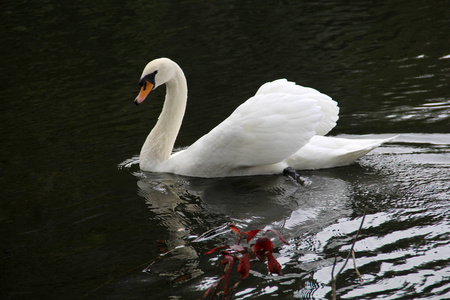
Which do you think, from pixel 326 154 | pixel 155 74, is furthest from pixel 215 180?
pixel 155 74

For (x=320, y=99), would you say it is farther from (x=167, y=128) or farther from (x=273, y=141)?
(x=167, y=128)

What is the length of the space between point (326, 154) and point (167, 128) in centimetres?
200

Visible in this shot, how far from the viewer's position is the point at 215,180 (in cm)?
724

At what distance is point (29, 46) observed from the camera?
1430cm

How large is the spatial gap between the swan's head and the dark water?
3.26 feet

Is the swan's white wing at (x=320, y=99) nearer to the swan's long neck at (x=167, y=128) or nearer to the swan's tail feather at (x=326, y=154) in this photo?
the swan's tail feather at (x=326, y=154)

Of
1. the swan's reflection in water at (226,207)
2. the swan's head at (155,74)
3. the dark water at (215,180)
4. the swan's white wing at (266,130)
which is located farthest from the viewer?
the swan's head at (155,74)

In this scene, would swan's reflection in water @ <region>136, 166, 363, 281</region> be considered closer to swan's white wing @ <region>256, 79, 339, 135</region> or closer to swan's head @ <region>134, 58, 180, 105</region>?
swan's white wing @ <region>256, 79, 339, 135</region>

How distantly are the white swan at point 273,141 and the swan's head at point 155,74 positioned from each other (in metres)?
0.02

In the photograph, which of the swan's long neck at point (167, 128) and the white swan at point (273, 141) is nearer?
the white swan at point (273, 141)

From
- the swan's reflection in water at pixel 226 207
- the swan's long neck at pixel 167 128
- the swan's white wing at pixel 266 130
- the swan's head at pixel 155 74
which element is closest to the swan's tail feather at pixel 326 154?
the swan's reflection in water at pixel 226 207

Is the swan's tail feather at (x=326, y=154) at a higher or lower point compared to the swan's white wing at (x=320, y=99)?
lower

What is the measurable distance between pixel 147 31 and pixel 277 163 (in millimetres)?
8335

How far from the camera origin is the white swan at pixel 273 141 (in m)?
6.75
